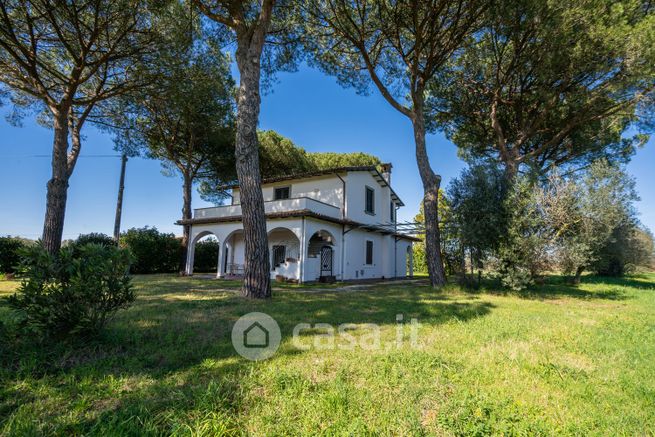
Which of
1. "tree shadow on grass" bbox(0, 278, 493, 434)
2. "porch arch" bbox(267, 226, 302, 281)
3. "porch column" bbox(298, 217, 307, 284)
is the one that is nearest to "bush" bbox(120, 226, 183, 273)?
"porch arch" bbox(267, 226, 302, 281)

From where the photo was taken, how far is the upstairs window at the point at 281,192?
1802cm

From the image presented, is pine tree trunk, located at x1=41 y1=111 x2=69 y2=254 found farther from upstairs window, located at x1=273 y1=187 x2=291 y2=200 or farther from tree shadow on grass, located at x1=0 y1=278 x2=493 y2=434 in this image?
upstairs window, located at x1=273 y1=187 x2=291 y2=200

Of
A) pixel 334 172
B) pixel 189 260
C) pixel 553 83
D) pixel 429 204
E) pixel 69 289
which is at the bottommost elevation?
pixel 69 289

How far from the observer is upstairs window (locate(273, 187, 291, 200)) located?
18.0 meters

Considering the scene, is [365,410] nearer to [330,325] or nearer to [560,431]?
[560,431]

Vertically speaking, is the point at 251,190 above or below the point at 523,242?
above

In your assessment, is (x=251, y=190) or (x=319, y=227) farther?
(x=319, y=227)

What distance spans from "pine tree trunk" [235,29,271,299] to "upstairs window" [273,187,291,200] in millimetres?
9996

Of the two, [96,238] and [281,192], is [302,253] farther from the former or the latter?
[96,238]

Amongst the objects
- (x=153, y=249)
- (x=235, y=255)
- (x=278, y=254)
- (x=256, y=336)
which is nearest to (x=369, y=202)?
(x=278, y=254)

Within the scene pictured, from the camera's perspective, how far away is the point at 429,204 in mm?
11906

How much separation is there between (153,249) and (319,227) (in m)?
11.0

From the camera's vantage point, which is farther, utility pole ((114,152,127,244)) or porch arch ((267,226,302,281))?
utility pole ((114,152,127,244))

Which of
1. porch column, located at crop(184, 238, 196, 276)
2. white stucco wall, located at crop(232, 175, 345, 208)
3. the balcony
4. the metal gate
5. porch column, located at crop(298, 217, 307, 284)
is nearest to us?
porch column, located at crop(298, 217, 307, 284)
